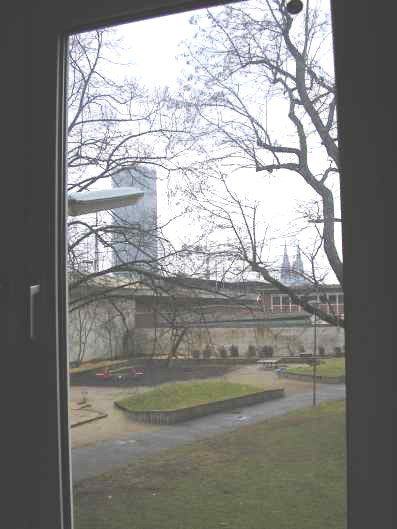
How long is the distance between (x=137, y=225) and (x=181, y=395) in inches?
16.2

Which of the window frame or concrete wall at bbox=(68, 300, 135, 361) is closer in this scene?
the window frame

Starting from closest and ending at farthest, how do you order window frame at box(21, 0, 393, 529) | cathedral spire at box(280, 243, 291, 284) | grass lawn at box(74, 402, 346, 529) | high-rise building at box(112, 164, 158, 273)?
window frame at box(21, 0, 393, 529) → grass lawn at box(74, 402, 346, 529) → cathedral spire at box(280, 243, 291, 284) → high-rise building at box(112, 164, 158, 273)

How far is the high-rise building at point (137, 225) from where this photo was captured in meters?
1.20

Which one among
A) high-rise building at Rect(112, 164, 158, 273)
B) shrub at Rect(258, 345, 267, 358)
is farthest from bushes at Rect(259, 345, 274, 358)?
high-rise building at Rect(112, 164, 158, 273)

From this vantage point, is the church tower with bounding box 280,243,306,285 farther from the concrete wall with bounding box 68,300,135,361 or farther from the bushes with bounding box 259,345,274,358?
the concrete wall with bounding box 68,300,135,361

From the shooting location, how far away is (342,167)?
3.09ft

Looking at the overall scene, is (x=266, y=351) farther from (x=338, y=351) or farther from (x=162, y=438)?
(x=162, y=438)

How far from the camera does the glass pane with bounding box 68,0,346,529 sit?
Result: 1047mm

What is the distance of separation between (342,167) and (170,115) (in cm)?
45
